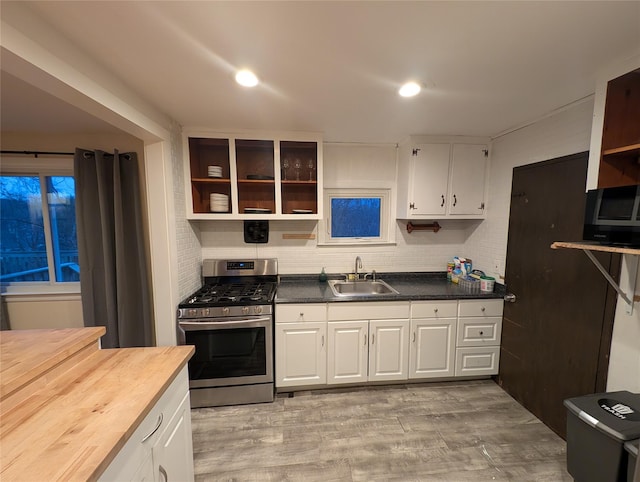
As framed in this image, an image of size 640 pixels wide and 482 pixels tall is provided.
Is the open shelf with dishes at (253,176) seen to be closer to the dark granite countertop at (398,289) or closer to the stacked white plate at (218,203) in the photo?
the stacked white plate at (218,203)

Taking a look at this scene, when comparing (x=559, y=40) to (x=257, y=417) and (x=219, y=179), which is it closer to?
(x=219, y=179)

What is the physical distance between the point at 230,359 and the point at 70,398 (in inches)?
48.9

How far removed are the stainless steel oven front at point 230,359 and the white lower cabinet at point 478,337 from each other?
1.75m

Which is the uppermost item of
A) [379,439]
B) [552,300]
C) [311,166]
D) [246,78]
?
[246,78]

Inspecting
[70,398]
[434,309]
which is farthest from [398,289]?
[70,398]

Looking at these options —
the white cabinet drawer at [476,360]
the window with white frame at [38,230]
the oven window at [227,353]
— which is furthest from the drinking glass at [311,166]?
the window with white frame at [38,230]

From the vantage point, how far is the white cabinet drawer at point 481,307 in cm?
232

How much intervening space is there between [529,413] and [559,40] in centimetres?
257

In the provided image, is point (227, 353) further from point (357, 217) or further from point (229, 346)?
point (357, 217)

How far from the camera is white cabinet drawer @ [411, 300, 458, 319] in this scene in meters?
2.30

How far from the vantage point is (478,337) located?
7.75 feet

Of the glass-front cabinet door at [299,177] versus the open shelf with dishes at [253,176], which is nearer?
the open shelf with dishes at [253,176]

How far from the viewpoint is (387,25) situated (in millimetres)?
1041

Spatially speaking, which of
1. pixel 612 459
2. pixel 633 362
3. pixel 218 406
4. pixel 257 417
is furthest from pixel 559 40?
pixel 218 406
